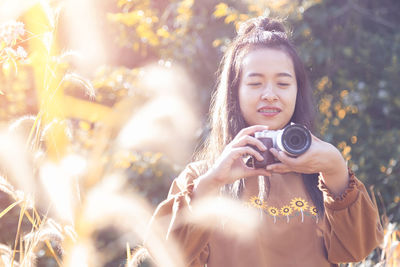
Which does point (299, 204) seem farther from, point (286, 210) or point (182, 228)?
point (182, 228)

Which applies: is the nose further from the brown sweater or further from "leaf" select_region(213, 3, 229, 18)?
"leaf" select_region(213, 3, 229, 18)

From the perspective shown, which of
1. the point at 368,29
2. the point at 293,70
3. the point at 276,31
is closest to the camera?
the point at 293,70

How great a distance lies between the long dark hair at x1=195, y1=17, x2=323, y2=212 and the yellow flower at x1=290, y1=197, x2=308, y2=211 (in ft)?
0.13

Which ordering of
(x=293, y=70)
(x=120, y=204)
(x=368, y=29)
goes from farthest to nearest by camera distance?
(x=368, y=29), (x=293, y=70), (x=120, y=204)

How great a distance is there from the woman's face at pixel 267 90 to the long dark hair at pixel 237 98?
0.07 meters

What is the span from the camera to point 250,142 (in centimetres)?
176

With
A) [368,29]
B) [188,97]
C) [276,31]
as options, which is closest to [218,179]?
[276,31]

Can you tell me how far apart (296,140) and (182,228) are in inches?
17.7

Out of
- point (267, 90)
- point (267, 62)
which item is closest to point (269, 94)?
point (267, 90)

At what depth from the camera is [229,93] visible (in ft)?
7.04

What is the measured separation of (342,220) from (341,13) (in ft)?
8.21

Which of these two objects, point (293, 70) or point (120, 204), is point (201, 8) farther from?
point (120, 204)

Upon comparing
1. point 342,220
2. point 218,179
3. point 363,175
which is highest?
point 218,179

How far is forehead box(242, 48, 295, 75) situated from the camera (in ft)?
6.52
